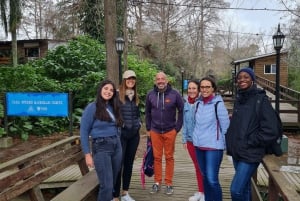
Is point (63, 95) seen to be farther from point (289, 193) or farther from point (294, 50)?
point (294, 50)

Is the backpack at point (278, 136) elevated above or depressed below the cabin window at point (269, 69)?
below

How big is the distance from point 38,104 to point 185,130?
6079mm

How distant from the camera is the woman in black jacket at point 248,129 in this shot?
357 centimetres

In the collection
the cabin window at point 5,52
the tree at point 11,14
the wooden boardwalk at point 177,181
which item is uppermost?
the tree at point 11,14

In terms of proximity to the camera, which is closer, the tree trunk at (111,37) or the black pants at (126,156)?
the black pants at (126,156)

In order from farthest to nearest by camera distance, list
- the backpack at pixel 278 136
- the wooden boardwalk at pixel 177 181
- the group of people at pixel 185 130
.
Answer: the wooden boardwalk at pixel 177 181 < the group of people at pixel 185 130 < the backpack at pixel 278 136

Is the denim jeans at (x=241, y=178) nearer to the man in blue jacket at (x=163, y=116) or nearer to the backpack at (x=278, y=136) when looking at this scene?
the backpack at (x=278, y=136)

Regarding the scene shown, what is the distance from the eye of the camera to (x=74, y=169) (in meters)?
7.58

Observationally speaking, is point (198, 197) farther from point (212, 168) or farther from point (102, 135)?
point (102, 135)

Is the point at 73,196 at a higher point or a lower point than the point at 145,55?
lower

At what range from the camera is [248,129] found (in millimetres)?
3680

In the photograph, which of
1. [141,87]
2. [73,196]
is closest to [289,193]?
[73,196]

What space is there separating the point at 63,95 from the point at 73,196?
587cm

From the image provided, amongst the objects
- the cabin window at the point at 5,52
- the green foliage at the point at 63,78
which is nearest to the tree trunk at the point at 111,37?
the green foliage at the point at 63,78
